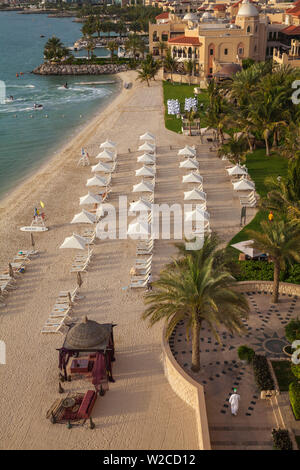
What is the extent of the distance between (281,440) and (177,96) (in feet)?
179

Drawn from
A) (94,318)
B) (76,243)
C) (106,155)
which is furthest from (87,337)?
(106,155)

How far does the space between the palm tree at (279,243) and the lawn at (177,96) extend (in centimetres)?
2992

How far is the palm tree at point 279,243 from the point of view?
18.1 meters

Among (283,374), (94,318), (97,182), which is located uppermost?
(97,182)

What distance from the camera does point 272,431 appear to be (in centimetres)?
1315

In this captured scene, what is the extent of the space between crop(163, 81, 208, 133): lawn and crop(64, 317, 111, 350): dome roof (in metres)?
34.3

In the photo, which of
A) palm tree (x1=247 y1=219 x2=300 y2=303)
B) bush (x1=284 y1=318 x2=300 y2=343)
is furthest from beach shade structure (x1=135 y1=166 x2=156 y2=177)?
bush (x1=284 y1=318 x2=300 y2=343)

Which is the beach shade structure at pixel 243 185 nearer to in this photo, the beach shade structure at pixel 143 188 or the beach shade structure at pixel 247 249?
the beach shade structure at pixel 143 188

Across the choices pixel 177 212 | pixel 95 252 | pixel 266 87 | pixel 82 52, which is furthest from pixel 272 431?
pixel 82 52

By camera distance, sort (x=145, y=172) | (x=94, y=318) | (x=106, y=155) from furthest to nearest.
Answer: (x=106, y=155) → (x=145, y=172) → (x=94, y=318)

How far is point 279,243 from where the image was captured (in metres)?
18.2

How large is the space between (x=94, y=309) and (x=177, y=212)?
11.1 metres

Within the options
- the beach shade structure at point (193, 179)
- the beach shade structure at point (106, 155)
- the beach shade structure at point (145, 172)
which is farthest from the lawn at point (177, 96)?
the beach shade structure at point (193, 179)

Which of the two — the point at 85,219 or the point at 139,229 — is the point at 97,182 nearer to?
the point at 85,219
